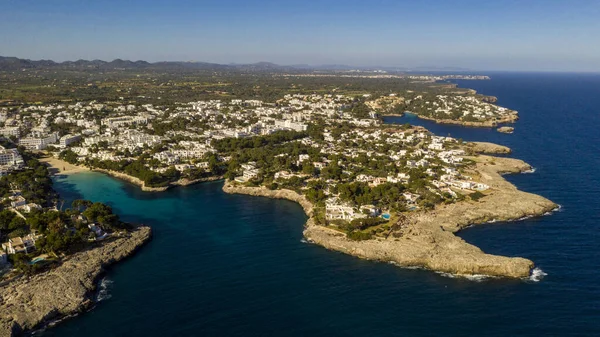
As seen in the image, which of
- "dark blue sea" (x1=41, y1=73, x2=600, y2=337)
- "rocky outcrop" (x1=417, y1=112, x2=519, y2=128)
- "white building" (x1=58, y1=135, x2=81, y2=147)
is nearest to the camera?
"dark blue sea" (x1=41, y1=73, x2=600, y2=337)

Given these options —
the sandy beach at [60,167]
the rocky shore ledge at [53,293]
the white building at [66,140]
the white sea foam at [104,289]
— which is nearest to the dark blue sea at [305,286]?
the white sea foam at [104,289]

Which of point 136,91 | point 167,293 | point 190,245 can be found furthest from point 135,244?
point 136,91

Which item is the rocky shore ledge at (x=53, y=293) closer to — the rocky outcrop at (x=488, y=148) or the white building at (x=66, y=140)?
the white building at (x=66, y=140)

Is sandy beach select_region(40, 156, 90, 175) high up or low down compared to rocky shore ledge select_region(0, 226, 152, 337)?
up

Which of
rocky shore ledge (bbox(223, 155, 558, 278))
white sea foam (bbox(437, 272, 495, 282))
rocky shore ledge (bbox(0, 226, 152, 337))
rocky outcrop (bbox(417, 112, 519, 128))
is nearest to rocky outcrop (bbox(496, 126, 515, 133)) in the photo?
rocky outcrop (bbox(417, 112, 519, 128))

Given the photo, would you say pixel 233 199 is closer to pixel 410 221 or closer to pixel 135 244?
pixel 135 244

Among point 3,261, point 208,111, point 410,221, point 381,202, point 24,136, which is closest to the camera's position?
point 3,261

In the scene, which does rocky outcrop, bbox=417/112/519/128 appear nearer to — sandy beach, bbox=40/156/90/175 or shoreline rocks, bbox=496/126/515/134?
shoreline rocks, bbox=496/126/515/134
